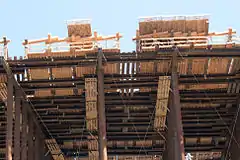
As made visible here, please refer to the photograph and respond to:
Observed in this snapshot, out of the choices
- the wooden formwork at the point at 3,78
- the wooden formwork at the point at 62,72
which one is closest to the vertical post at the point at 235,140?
the wooden formwork at the point at 62,72

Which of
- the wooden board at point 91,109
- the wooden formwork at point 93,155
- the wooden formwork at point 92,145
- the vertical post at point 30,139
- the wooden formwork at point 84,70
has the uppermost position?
the wooden formwork at point 84,70

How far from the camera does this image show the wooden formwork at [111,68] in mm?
28497

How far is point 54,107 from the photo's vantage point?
1246 inches

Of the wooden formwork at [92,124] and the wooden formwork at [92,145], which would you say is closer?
the wooden formwork at [92,124]

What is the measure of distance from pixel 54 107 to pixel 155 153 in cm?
849

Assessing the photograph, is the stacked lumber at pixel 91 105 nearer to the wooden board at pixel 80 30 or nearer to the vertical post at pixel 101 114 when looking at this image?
the vertical post at pixel 101 114

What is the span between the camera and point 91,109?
3000 centimetres

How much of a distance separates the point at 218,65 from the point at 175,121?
4.48 meters

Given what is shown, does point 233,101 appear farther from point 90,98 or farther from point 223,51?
point 90,98

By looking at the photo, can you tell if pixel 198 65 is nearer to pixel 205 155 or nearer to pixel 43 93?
pixel 43 93

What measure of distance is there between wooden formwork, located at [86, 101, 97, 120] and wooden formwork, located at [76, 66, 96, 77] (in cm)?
180

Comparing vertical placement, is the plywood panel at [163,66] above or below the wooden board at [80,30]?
below

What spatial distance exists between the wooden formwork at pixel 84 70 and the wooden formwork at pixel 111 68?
2.34 feet

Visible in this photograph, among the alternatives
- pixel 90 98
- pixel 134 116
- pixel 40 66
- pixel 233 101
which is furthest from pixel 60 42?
pixel 233 101
